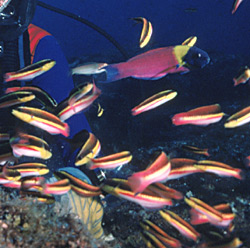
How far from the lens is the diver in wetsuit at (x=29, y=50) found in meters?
3.17

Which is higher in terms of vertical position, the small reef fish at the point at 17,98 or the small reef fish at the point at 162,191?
the small reef fish at the point at 17,98

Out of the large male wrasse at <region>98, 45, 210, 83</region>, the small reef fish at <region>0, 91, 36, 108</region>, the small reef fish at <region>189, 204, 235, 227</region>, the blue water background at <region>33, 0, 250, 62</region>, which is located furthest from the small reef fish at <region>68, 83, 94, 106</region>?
the blue water background at <region>33, 0, 250, 62</region>

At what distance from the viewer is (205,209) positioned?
1838mm

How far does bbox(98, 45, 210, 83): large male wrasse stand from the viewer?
2.42 metres

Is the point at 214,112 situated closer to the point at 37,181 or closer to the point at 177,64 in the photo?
the point at 177,64

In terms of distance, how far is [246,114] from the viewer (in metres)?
2.08

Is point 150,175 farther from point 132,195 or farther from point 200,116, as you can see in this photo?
point 200,116

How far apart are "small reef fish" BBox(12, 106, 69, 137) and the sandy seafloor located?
931 millimetres

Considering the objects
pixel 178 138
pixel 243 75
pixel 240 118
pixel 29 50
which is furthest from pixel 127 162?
pixel 178 138

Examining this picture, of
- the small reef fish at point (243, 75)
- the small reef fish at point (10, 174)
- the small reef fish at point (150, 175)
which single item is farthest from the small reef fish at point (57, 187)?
the small reef fish at point (243, 75)

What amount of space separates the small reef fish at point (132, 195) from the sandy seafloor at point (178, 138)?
396 millimetres

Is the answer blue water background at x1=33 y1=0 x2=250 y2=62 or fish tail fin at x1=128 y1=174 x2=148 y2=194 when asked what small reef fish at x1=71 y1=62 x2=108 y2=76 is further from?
blue water background at x1=33 y1=0 x2=250 y2=62

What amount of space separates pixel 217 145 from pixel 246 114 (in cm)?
377

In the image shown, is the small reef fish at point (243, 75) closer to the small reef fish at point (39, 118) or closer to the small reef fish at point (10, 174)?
the small reef fish at point (39, 118)
